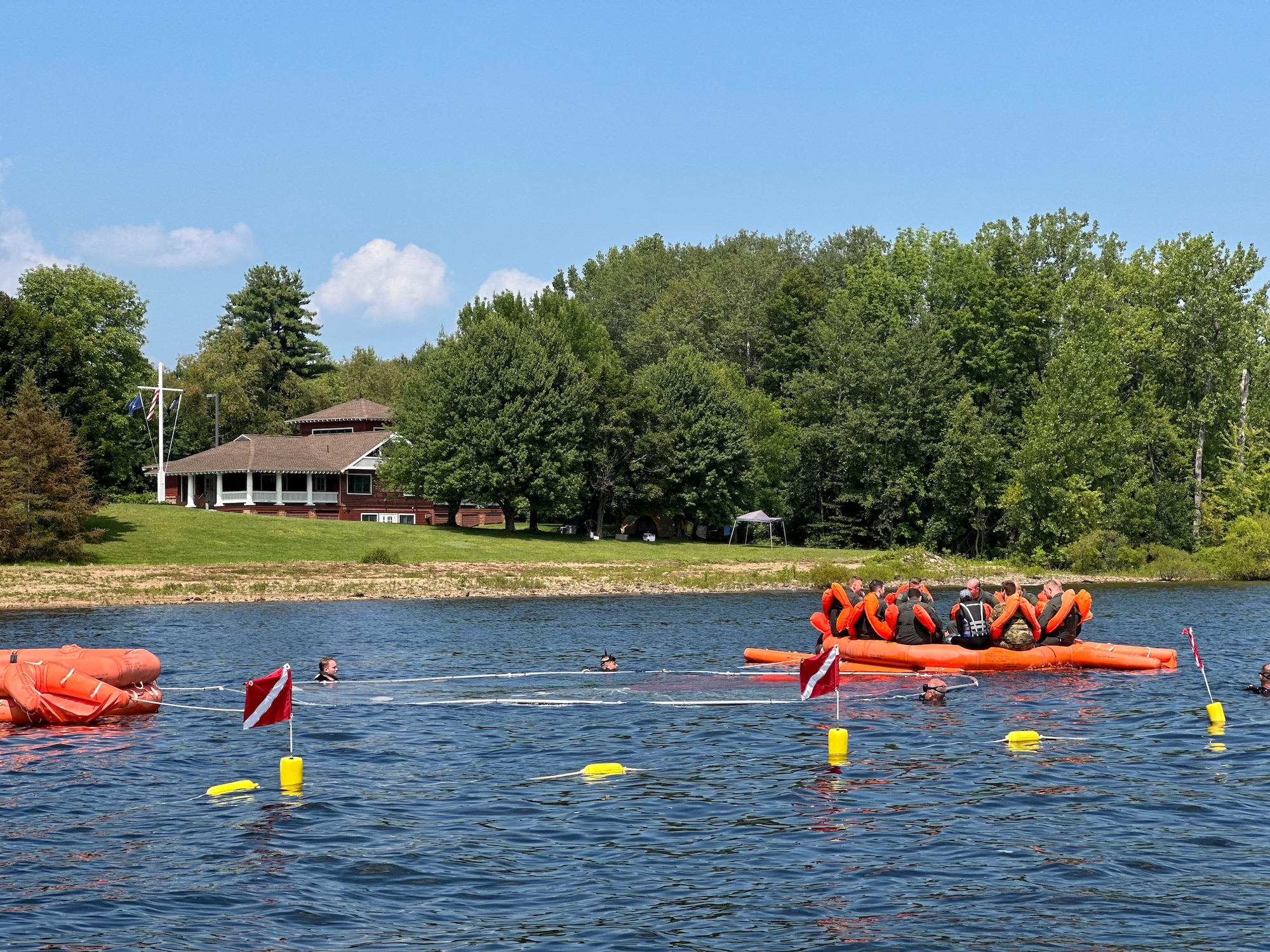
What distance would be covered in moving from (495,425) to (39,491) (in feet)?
85.9

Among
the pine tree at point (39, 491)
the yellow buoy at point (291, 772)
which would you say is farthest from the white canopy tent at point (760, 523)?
the yellow buoy at point (291, 772)

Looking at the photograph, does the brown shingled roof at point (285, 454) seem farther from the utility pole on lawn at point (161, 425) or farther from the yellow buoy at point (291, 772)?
the yellow buoy at point (291, 772)

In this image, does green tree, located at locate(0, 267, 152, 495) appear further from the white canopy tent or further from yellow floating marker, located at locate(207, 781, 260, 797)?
yellow floating marker, located at locate(207, 781, 260, 797)

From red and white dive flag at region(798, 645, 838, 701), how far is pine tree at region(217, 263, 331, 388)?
10864 centimetres

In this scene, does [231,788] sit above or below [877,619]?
below

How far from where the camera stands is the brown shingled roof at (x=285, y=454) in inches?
3201

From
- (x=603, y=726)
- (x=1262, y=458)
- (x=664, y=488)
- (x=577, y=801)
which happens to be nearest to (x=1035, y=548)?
(x=1262, y=458)

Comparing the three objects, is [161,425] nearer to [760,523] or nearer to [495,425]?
[495,425]

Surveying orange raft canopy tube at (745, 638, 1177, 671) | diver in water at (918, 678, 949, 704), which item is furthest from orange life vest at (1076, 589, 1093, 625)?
diver in water at (918, 678, 949, 704)

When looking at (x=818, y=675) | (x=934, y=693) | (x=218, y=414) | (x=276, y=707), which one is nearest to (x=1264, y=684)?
(x=934, y=693)

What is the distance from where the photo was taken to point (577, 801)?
16.5 meters

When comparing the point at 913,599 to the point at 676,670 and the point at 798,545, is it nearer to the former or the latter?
the point at 676,670

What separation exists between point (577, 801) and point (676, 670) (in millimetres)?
12038

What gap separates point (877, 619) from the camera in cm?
2841
